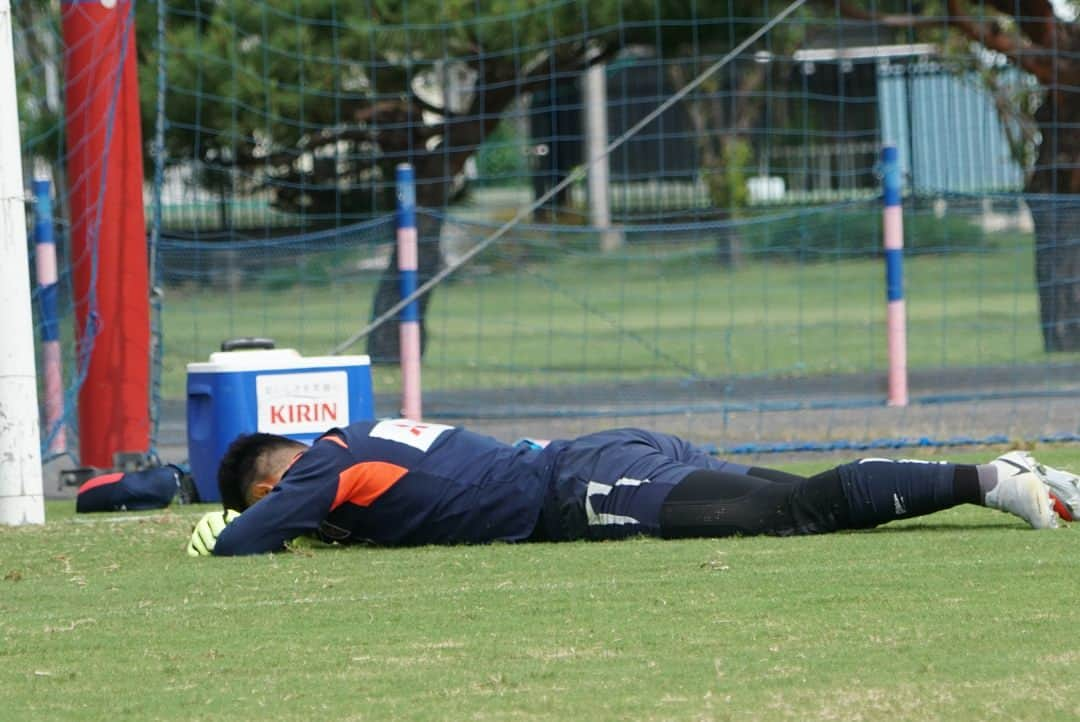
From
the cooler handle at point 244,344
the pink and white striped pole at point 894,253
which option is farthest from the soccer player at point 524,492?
the pink and white striped pole at point 894,253

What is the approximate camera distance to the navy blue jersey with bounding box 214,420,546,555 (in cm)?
586

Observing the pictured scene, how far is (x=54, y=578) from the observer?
19.5ft

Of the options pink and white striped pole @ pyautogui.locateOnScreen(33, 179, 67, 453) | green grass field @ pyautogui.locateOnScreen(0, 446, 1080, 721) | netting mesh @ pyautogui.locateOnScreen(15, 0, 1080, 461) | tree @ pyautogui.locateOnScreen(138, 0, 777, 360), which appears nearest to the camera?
green grass field @ pyautogui.locateOnScreen(0, 446, 1080, 721)

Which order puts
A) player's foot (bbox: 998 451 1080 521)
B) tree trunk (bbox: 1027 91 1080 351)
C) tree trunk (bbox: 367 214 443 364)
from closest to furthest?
player's foot (bbox: 998 451 1080 521) < tree trunk (bbox: 367 214 443 364) < tree trunk (bbox: 1027 91 1080 351)

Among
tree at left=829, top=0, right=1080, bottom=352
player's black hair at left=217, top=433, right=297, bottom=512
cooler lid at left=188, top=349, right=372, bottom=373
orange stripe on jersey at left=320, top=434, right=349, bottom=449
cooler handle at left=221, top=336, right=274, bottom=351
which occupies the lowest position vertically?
player's black hair at left=217, top=433, right=297, bottom=512

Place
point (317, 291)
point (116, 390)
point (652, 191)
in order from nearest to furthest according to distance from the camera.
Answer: point (116, 390) < point (317, 291) < point (652, 191)

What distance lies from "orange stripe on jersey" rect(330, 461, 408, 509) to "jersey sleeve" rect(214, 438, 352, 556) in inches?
1.1

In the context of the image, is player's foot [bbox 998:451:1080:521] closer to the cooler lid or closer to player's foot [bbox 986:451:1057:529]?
player's foot [bbox 986:451:1057:529]

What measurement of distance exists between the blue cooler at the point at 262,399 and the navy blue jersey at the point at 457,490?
232cm

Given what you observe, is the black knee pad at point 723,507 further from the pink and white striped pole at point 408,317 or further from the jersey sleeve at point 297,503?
the pink and white striped pole at point 408,317

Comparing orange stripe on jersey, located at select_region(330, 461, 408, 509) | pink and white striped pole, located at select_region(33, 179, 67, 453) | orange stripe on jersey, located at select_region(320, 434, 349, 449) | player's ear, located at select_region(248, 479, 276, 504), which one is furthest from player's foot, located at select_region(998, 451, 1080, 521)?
pink and white striped pole, located at select_region(33, 179, 67, 453)

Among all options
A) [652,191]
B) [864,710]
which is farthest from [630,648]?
[652,191]

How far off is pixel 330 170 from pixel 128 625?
41.2 ft

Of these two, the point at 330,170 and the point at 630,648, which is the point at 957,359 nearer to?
the point at 330,170
